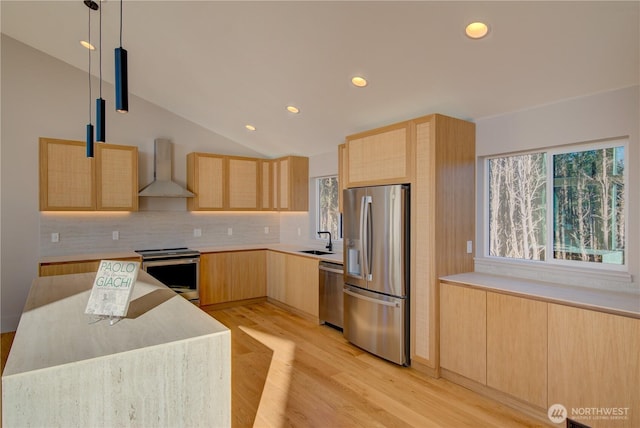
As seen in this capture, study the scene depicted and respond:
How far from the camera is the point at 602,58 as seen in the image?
7.57 feet

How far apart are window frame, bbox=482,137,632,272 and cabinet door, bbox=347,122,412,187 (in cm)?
85

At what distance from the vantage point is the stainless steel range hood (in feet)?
15.9

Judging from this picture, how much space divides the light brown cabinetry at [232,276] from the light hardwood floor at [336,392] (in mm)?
1203

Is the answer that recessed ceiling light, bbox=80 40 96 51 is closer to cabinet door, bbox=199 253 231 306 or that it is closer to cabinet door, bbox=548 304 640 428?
cabinet door, bbox=199 253 231 306

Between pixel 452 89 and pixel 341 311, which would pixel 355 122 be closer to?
pixel 452 89

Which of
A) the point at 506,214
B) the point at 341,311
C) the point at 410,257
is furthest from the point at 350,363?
the point at 506,214

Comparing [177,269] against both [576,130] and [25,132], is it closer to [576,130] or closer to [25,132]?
[25,132]

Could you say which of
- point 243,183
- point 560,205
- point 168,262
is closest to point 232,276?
point 168,262

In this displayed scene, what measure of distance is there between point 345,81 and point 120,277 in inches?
100

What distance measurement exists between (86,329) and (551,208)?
3.40m

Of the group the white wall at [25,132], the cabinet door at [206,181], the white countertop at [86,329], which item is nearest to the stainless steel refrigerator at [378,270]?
the white countertop at [86,329]

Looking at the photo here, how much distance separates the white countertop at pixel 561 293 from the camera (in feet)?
6.93

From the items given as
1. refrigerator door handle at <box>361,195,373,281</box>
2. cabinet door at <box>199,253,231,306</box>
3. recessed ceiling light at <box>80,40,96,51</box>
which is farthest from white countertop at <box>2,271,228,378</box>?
recessed ceiling light at <box>80,40,96,51</box>

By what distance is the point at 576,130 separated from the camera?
2.70 meters
